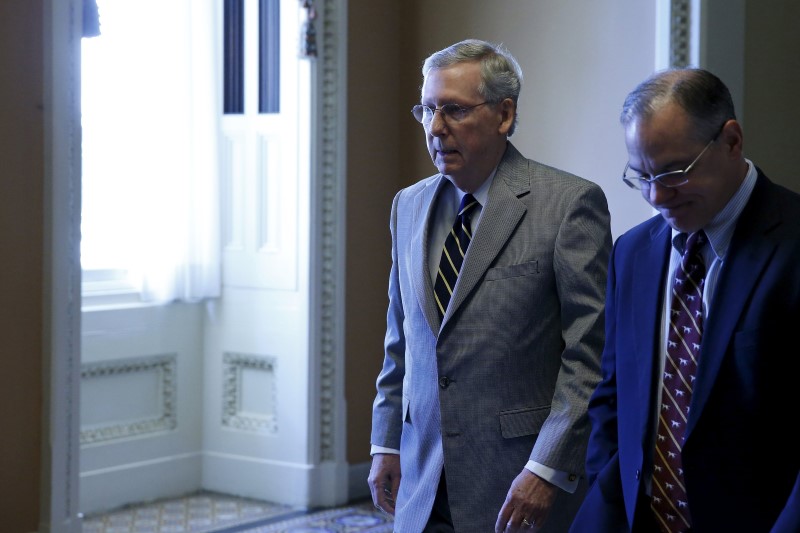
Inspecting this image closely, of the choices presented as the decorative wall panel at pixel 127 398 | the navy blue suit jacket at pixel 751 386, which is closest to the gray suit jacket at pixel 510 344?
the navy blue suit jacket at pixel 751 386

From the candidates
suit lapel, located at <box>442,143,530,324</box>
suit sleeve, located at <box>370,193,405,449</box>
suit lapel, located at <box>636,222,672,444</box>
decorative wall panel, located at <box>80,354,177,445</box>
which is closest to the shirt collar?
suit lapel, located at <box>636,222,672,444</box>

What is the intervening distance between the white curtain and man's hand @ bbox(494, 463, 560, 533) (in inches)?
129

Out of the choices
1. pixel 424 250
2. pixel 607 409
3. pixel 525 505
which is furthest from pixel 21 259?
pixel 607 409

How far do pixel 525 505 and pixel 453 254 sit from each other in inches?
20.8

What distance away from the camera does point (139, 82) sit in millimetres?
5086

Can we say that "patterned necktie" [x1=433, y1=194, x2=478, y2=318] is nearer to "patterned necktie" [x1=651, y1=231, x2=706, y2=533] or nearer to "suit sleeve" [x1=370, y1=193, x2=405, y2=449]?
"suit sleeve" [x1=370, y1=193, x2=405, y2=449]

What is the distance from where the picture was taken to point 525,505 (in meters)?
2.13

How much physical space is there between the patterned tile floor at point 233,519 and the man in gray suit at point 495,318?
2.36m

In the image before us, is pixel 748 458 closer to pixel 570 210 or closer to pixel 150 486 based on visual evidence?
pixel 570 210

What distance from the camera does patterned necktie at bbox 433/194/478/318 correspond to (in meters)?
2.30

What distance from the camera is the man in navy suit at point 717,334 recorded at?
1.60 metres

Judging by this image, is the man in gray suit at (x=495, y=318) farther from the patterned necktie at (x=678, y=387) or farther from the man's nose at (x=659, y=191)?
the man's nose at (x=659, y=191)

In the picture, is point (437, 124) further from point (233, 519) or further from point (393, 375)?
point (233, 519)

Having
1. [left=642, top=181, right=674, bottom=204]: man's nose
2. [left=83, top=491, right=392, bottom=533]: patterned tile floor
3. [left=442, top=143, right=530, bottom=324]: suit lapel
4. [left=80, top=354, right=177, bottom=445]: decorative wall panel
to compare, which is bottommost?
[left=83, top=491, right=392, bottom=533]: patterned tile floor
